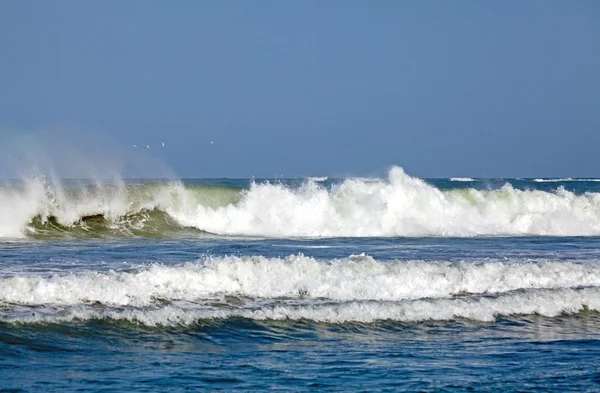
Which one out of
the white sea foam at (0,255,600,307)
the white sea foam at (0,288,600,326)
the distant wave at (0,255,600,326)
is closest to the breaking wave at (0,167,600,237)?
the white sea foam at (0,255,600,307)

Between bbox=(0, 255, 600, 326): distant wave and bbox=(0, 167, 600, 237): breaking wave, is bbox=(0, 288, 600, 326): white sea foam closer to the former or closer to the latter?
bbox=(0, 255, 600, 326): distant wave

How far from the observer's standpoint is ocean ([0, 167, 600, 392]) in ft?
26.8

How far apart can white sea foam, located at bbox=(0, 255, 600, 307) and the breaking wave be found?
35.6ft

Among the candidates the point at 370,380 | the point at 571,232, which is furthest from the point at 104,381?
the point at 571,232

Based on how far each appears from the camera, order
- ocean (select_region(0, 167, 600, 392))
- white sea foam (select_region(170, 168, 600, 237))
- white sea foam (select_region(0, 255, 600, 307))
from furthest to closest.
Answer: white sea foam (select_region(170, 168, 600, 237)) < white sea foam (select_region(0, 255, 600, 307)) < ocean (select_region(0, 167, 600, 392))

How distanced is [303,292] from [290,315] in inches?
67.2

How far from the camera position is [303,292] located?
12719mm

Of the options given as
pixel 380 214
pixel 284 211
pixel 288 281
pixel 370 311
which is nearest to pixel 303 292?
pixel 288 281

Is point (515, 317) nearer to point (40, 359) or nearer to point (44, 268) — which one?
point (40, 359)

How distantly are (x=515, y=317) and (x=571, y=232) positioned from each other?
19.3 metres

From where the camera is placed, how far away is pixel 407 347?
31.7 feet

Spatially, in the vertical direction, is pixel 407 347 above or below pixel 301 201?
below

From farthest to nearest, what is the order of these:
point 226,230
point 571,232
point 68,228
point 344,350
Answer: point 571,232, point 226,230, point 68,228, point 344,350

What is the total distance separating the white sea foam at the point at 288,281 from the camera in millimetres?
11453
